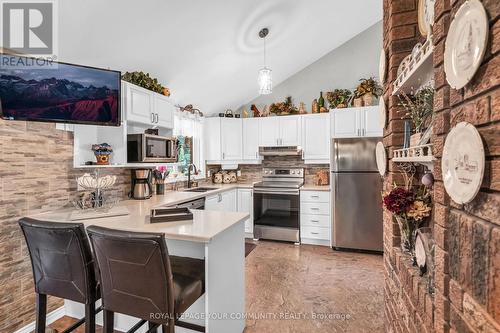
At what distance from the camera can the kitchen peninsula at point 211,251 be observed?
1606mm

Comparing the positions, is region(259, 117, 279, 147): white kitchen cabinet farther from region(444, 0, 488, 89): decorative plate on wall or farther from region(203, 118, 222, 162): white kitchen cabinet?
region(444, 0, 488, 89): decorative plate on wall

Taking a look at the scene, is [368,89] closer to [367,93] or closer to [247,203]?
[367,93]

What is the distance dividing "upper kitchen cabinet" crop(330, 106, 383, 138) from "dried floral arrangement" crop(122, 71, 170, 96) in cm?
259

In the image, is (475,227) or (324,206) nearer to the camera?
(475,227)

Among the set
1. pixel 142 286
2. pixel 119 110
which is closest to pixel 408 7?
pixel 142 286

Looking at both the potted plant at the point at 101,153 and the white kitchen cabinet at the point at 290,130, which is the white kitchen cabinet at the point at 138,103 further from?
the white kitchen cabinet at the point at 290,130

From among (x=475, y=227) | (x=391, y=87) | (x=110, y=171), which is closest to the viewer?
(x=475, y=227)

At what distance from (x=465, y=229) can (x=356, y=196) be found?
10.4 ft

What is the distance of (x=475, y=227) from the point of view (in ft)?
2.48

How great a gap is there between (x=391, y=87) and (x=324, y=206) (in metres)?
2.70

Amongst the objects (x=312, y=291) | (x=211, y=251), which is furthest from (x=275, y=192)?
(x=211, y=251)

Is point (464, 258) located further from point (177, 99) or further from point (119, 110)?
point (177, 99)

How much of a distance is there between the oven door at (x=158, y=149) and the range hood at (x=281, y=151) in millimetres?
1842

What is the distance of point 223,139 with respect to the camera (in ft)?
15.9
